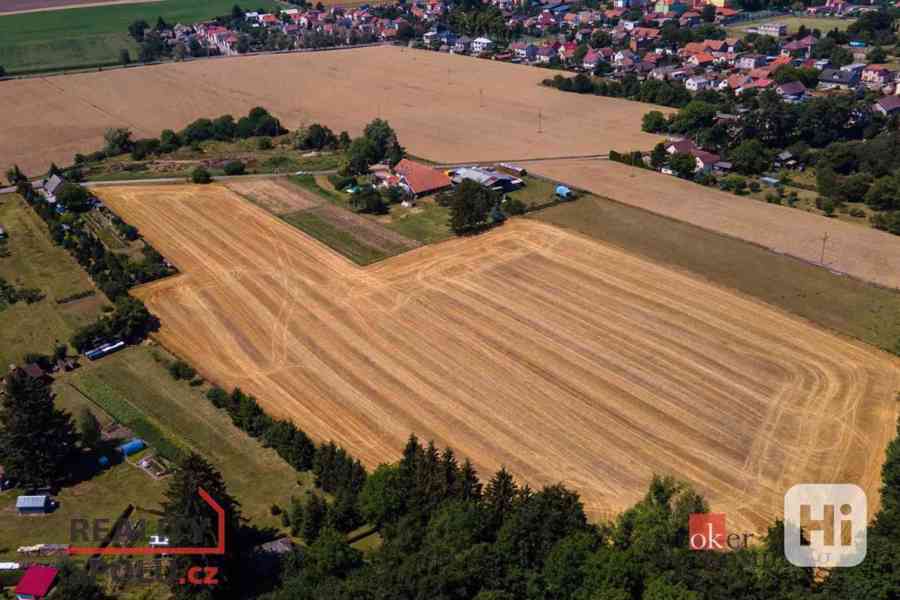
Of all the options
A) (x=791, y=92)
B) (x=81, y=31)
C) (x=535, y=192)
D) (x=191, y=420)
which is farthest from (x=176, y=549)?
(x=81, y=31)

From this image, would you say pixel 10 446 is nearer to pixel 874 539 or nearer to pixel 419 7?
pixel 874 539

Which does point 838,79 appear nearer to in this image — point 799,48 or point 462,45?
point 799,48

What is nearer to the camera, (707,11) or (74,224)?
(74,224)

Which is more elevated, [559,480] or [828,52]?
[828,52]

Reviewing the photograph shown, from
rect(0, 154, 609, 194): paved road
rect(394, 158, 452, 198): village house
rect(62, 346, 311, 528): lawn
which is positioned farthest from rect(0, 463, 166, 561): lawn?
rect(0, 154, 609, 194): paved road

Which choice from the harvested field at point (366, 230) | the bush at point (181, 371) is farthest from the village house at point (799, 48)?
the bush at point (181, 371)

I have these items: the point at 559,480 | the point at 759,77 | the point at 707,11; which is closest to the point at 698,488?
the point at 559,480

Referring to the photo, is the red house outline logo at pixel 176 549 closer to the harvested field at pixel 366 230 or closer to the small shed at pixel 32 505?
the small shed at pixel 32 505
